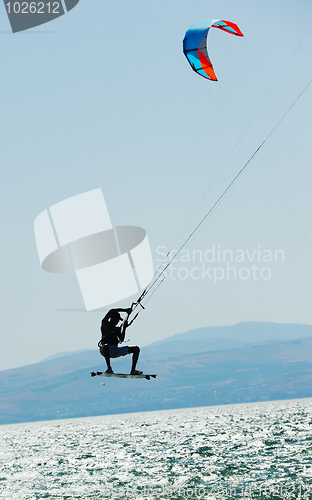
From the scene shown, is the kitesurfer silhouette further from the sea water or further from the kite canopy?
the kite canopy

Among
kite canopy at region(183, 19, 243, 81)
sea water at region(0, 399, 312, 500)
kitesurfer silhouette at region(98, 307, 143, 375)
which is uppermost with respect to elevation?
kite canopy at region(183, 19, 243, 81)

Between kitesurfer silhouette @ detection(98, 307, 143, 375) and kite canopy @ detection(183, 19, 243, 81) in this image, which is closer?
kitesurfer silhouette @ detection(98, 307, 143, 375)

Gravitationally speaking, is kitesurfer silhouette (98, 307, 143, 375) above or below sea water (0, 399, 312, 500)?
above

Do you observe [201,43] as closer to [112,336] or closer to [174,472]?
[112,336]

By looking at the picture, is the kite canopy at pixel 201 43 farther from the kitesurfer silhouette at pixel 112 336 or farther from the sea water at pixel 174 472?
the sea water at pixel 174 472

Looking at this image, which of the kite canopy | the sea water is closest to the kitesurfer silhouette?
the sea water

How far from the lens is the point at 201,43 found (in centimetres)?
3033

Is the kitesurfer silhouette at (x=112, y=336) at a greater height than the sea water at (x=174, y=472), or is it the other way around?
the kitesurfer silhouette at (x=112, y=336)

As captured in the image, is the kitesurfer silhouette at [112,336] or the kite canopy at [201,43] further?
the kite canopy at [201,43]

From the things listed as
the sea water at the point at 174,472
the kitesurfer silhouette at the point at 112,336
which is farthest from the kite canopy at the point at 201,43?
the sea water at the point at 174,472

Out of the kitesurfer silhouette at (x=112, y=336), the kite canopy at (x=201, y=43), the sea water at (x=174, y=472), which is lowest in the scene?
the sea water at (x=174, y=472)

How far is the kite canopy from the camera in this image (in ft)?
94.6

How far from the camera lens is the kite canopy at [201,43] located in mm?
28844

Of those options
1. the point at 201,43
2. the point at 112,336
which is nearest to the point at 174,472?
the point at 112,336
